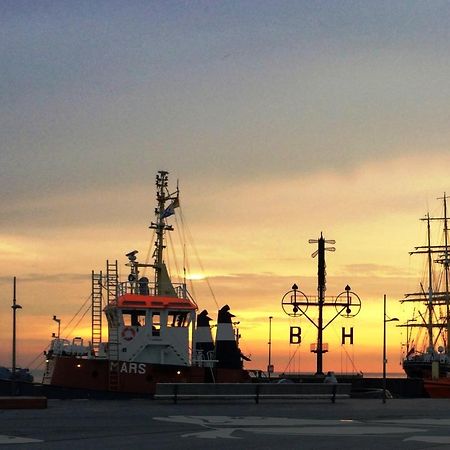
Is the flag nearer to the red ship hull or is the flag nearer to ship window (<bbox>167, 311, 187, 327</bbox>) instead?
ship window (<bbox>167, 311, 187, 327</bbox>)

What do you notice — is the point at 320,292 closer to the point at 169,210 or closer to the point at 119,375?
the point at 169,210

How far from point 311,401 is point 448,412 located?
7.27 metres

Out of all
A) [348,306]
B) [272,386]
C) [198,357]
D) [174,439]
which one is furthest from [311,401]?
[348,306]

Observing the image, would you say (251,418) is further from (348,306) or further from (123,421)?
(348,306)

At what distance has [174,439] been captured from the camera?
2258 centimetres

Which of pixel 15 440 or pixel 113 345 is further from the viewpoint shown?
pixel 113 345

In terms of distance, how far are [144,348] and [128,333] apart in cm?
108

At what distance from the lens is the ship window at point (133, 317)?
4799 cm

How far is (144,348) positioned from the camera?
47750mm

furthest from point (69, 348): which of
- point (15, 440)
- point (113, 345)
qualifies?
point (15, 440)

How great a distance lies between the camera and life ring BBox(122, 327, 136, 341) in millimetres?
47719

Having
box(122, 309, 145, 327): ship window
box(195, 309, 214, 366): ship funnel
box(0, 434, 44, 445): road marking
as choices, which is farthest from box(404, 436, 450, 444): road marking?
box(195, 309, 214, 366): ship funnel

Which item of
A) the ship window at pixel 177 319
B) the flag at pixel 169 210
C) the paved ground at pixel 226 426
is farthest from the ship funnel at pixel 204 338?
the paved ground at pixel 226 426

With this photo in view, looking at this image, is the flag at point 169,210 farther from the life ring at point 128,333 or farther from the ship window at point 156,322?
the life ring at point 128,333
